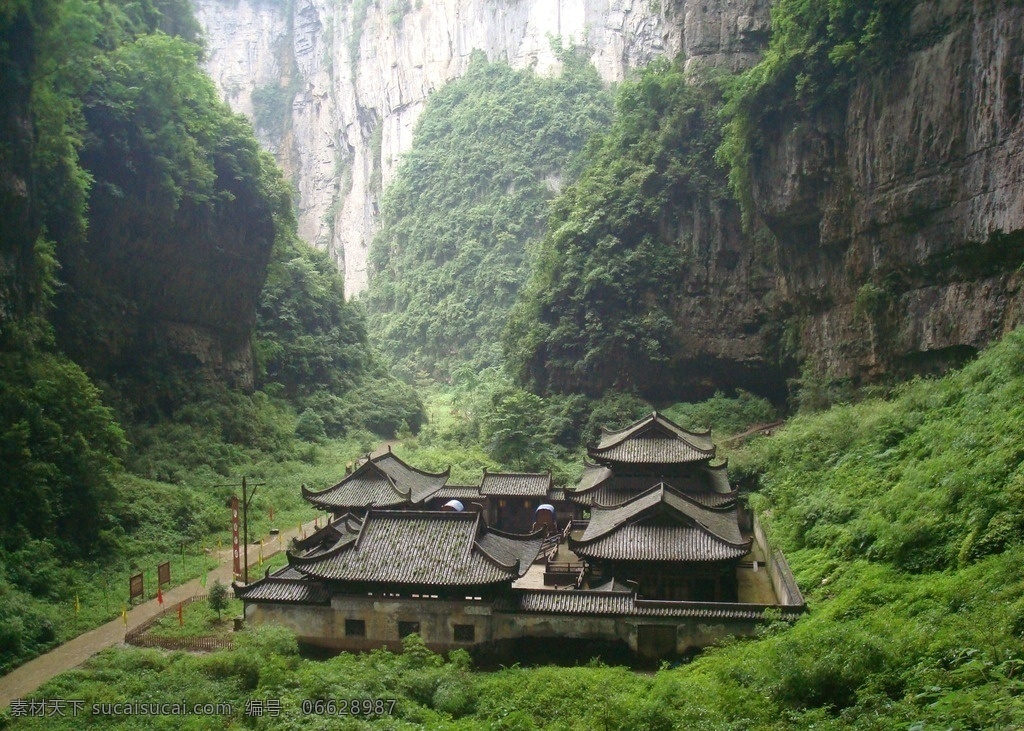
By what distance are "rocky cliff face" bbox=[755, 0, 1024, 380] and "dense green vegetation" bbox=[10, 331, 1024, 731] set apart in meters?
5.42

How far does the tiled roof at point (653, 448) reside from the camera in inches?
1121

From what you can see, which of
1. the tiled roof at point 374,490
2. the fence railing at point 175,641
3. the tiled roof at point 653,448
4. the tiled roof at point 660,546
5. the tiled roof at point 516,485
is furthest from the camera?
the tiled roof at point 516,485

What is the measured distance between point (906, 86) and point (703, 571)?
68.2 feet

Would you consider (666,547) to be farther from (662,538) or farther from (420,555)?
(420,555)

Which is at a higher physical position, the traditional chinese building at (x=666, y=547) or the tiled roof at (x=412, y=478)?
the tiled roof at (x=412, y=478)

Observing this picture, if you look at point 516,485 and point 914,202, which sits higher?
point 914,202

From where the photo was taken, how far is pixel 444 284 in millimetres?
83250

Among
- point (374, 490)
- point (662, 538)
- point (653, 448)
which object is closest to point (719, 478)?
point (653, 448)

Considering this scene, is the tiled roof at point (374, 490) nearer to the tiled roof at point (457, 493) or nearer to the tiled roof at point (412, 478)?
the tiled roof at point (412, 478)

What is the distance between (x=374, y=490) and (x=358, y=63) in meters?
88.9

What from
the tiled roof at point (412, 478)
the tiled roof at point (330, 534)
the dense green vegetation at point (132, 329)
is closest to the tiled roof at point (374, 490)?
the tiled roof at point (412, 478)

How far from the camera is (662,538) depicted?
→ 21281mm

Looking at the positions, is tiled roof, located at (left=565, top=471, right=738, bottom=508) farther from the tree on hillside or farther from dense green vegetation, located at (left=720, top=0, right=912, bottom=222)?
dense green vegetation, located at (left=720, top=0, right=912, bottom=222)

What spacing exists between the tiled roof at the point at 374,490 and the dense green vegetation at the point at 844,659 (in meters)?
9.64
